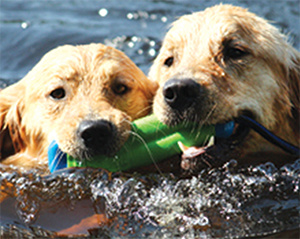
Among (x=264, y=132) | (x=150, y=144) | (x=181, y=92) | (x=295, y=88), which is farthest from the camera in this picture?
(x=295, y=88)

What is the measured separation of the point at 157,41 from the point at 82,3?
2.27m

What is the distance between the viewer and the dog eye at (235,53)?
5.02 meters

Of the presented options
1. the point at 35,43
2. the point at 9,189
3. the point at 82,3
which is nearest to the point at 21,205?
the point at 9,189

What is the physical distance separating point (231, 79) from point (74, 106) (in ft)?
4.75

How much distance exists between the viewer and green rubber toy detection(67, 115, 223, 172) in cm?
455

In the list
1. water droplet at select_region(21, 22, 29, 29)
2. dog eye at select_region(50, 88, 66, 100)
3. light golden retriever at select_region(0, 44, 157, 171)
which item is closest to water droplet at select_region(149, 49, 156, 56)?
water droplet at select_region(21, 22, 29, 29)

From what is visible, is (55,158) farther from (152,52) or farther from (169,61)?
(152,52)

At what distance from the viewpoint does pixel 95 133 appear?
4.38 metres

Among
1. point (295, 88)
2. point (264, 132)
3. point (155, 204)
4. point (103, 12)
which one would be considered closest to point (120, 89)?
point (155, 204)

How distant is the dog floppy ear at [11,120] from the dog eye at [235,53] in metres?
2.11

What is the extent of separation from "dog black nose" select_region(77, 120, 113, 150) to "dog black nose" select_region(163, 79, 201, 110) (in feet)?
1.87

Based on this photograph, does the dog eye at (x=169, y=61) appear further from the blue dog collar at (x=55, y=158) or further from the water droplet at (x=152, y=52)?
the water droplet at (x=152, y=52)

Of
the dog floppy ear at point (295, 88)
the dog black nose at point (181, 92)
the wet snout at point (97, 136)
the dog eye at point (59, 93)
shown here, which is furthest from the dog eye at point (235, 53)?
the dog eye at point (59, 93)

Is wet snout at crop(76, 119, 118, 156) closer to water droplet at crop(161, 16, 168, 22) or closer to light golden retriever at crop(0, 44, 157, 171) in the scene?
light golden retriever at crop(0, 44, 157, 171)
